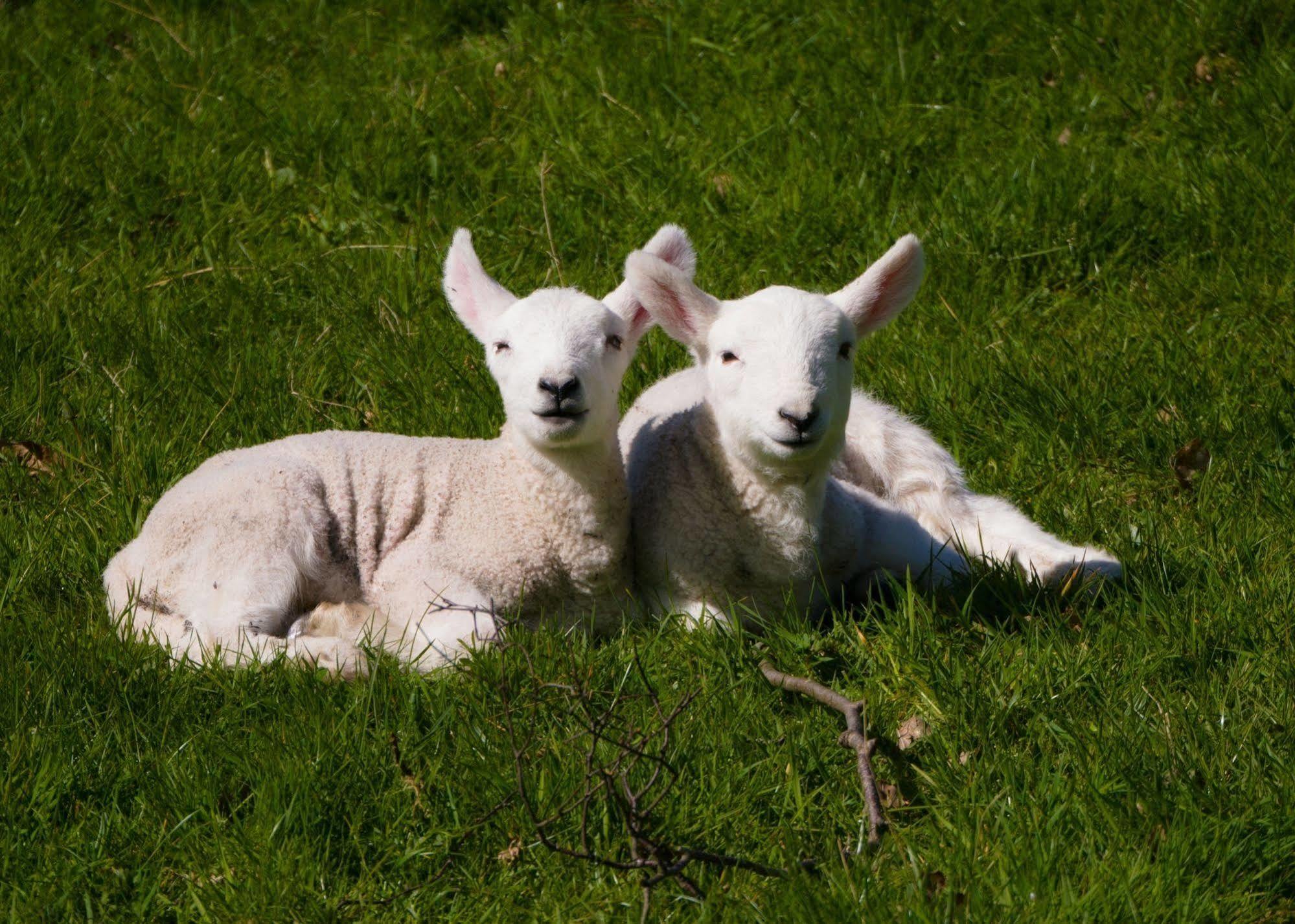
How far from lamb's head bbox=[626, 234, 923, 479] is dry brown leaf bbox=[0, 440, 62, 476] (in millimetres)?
2341

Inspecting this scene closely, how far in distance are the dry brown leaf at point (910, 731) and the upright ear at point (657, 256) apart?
4.71ft

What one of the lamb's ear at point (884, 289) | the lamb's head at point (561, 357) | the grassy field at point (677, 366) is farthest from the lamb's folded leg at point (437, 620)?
the lamb's ear at point (884, 289)

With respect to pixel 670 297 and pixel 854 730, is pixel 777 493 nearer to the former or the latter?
pixel 670 297

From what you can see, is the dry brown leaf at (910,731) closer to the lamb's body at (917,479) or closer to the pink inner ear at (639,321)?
the lamb's body at (917,479)

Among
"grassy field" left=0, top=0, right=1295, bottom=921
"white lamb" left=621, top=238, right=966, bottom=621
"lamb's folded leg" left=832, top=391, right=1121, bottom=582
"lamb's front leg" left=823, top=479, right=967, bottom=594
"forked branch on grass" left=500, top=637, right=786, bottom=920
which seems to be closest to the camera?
"forked branch on grass" left=500, top=637, right=786, bottom=920

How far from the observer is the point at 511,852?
346cm

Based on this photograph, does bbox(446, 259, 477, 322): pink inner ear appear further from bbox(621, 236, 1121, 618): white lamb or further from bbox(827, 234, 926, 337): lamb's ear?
bbox(827, 234, 926, 337): lamb's ear

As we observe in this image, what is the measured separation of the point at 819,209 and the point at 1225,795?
3.95m

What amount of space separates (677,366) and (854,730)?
2.69 metres

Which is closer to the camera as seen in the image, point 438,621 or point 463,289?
point 438,621

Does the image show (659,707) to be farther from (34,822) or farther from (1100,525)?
(1100,525)

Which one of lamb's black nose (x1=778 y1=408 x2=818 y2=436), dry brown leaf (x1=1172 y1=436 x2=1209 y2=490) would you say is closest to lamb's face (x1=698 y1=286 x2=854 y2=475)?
lamb's black nose (x1=778 y1=408 x2=818 y2=436)

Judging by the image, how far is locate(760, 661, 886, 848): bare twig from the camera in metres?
3.43

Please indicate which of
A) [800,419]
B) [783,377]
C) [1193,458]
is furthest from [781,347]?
[1193,458]
